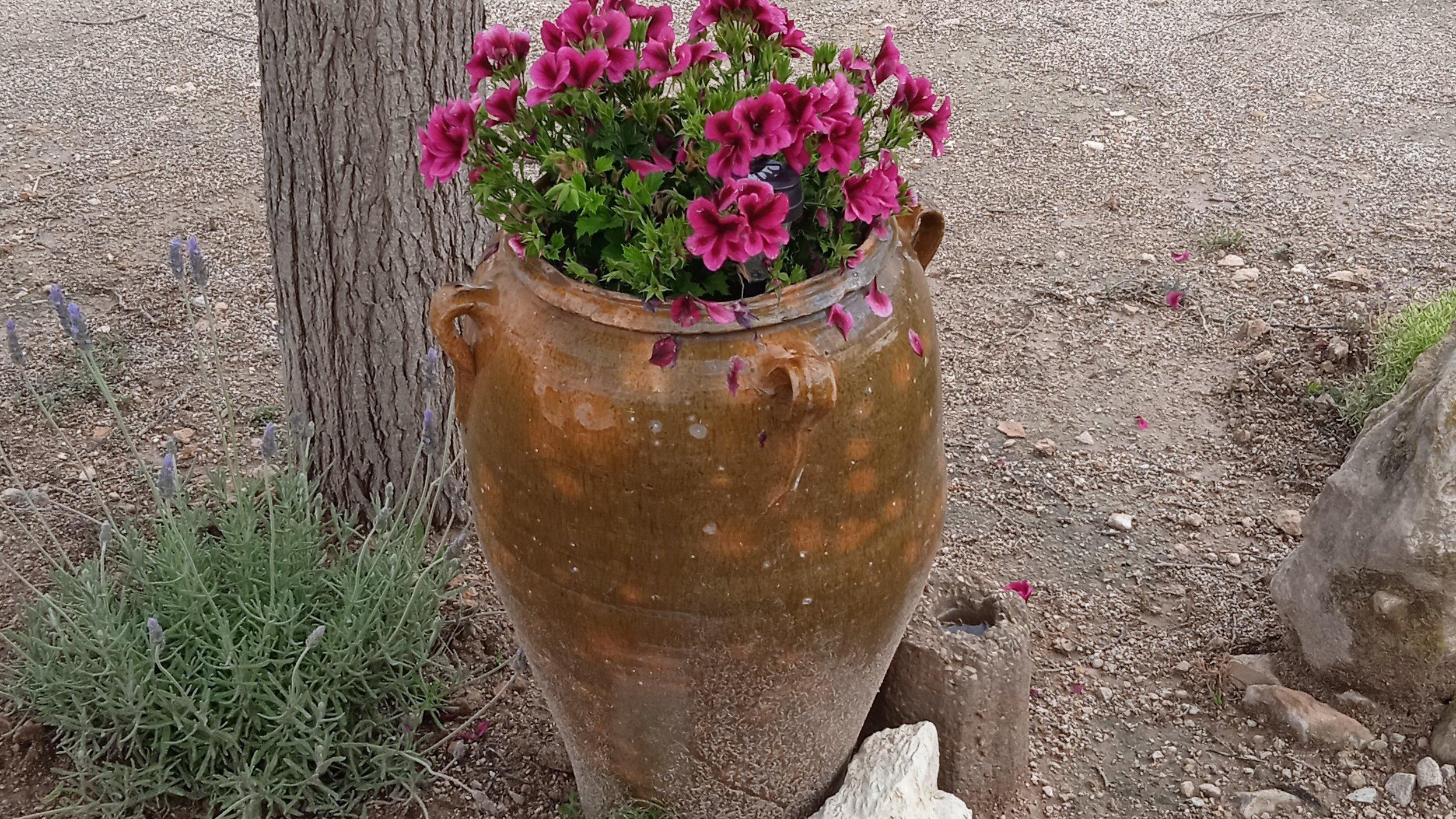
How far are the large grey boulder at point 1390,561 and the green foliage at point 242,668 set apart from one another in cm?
193

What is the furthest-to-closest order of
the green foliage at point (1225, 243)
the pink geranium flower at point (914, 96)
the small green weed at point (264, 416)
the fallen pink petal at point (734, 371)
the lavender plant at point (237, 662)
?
the green foliage at point (1225, 243)
the small green weed at point (264, 416)
the lavender plant at point (237, 662)
the pink geranium flower at point (914, 96)
the fallen pink petal at point (734, 371)

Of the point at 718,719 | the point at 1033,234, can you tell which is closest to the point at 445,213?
the point at 718,719

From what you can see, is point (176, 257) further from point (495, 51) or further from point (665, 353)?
point (665, 353)

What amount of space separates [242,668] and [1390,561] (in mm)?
2309

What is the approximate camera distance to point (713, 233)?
1649 millimetres

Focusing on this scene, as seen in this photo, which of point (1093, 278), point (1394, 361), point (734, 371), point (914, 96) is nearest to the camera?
point (734, 371)

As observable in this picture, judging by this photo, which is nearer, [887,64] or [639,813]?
[887,64]

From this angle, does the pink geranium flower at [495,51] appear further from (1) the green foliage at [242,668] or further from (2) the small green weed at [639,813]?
(2) the small green weed at [639,813]

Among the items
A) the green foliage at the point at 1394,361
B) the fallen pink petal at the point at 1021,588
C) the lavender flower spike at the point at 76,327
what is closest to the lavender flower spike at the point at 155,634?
the lavender flower spike at the point at 76,327

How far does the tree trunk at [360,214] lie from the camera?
105 inches

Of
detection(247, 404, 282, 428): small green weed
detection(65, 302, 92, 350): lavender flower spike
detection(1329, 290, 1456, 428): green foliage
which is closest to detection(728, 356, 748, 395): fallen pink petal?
detection(65, 302, 92, 350): lavender flower spike

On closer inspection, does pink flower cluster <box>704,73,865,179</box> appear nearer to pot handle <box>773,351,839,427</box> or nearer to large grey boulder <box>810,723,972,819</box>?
pot handle <box>773,351,839,427</box>

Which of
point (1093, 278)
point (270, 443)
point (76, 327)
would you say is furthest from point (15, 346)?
point (1093, 278)

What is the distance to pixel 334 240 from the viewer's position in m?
2.85
